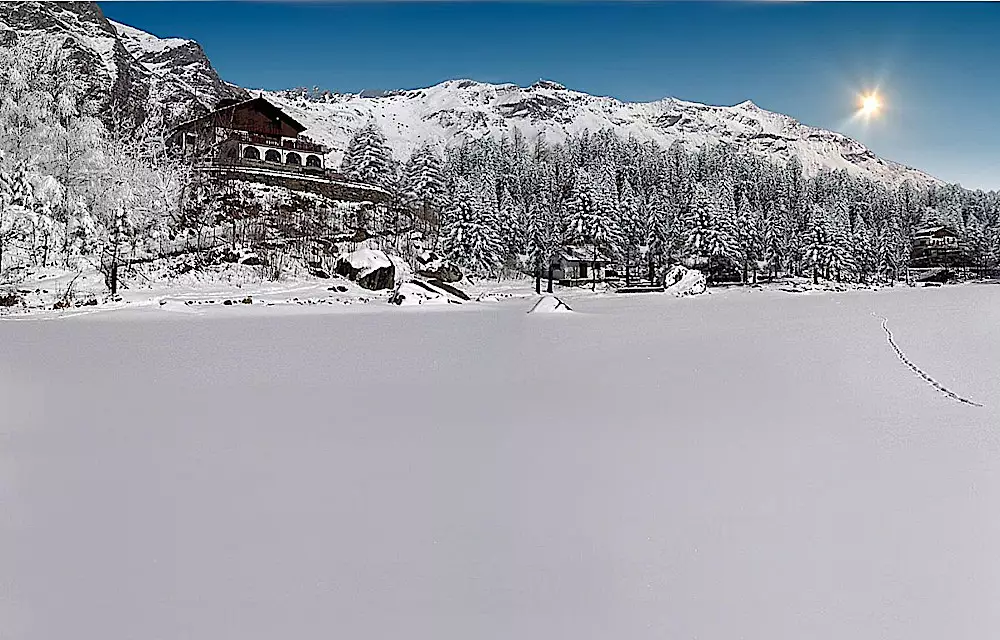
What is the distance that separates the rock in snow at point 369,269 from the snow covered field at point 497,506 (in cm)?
2122

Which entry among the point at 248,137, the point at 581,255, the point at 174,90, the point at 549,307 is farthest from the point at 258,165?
the point at 174,90

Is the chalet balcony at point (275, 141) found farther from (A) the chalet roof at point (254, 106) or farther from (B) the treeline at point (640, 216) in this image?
(B) the treeline at point (640, 216)

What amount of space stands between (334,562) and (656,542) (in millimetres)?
1508

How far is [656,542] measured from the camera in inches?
144

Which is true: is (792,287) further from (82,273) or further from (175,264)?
(82,273)

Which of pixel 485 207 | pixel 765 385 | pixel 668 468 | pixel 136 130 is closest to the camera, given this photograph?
pixel 668 468

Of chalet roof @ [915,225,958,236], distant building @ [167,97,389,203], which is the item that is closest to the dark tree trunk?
distant building @ [167,97,389,203]

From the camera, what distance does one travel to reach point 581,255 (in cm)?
5219

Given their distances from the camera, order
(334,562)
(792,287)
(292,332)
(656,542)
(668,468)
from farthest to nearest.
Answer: (792,287) < (292,332) < (668,468) < (656,542) < (334,562)

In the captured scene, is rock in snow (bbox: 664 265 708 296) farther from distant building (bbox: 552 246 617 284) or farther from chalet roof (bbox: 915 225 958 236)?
chalet roof (bbox: 915 225 958 236)

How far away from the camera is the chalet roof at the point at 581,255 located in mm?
50750

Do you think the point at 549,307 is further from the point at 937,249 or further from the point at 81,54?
the point at 937,249

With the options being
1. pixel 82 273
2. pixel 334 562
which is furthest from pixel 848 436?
pixel 82 273

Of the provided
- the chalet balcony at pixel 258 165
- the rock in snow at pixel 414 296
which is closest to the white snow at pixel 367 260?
the rock in snow at pixel 414 296
